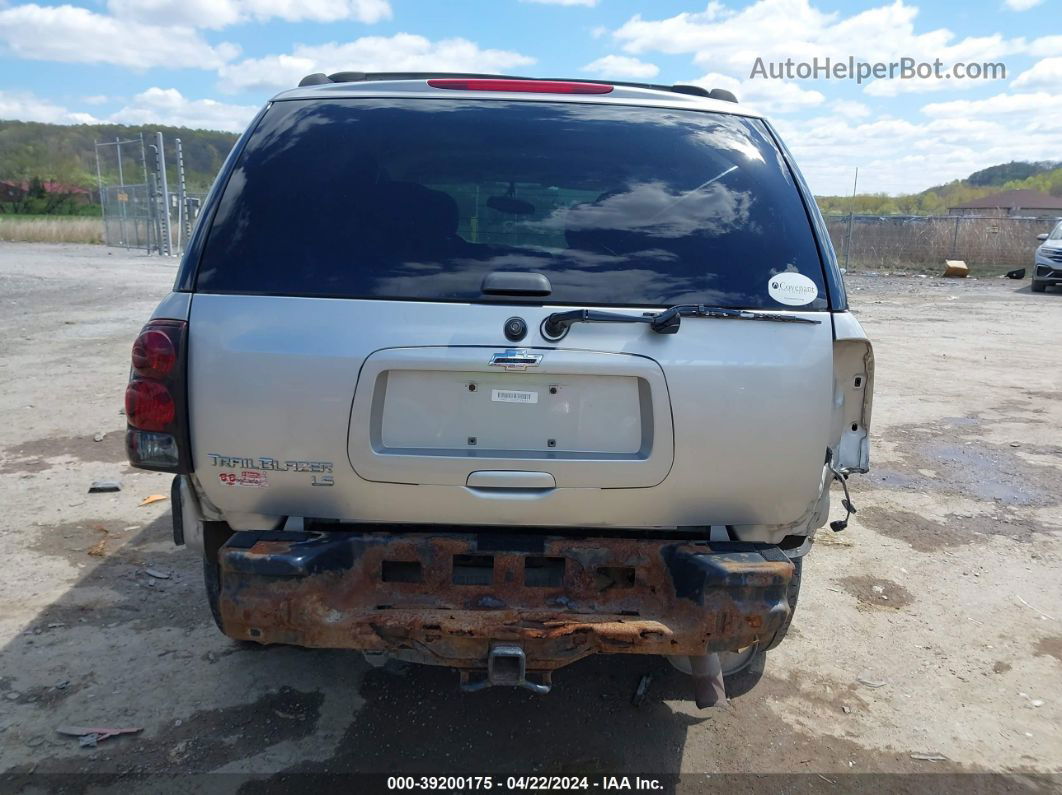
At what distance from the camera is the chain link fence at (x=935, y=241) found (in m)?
28.3

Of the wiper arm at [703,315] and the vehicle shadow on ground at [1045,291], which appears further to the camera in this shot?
the vehicle shadow on ground at [1045,291]

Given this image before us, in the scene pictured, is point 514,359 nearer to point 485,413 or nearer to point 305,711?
point 485,413

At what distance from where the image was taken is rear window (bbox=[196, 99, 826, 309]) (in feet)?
8.50

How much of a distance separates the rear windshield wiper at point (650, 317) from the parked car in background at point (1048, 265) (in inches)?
861

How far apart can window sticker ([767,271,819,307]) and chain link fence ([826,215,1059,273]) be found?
27682 millimetres

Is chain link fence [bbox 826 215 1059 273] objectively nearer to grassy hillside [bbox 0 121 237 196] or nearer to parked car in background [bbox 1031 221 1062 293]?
parked car in background [bbox 1031 221 1062 293]

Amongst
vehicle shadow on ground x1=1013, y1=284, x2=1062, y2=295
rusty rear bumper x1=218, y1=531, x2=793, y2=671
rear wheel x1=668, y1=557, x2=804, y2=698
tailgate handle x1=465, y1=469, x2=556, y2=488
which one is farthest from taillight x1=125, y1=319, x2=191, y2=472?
vehicle shadow on ground x1=1013, y1=284, x2=1062, y2=295

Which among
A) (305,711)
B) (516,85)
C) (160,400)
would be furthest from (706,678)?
(516,85)

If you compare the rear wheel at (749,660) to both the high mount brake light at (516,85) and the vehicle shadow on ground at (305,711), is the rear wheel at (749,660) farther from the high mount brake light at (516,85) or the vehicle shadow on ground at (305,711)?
the high mount brake light at (516,85)

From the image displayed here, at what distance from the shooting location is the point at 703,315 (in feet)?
8.44

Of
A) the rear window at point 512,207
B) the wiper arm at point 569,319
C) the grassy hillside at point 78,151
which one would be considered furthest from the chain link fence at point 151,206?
the wiper arm at point 569,319

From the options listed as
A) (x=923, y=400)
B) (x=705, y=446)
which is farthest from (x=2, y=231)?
(x=705, y=446)

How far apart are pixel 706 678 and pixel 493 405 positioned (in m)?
1.18

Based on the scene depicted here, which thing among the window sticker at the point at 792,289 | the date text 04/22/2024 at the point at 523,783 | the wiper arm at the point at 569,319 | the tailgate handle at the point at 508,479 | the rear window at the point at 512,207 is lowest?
the date text 04/22/2024 at the point at 523,783
